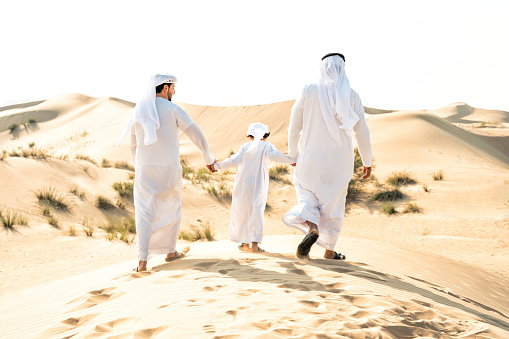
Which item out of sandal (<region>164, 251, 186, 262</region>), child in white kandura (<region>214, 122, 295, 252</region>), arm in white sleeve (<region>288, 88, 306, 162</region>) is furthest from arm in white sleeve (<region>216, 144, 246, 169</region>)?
sandal (<region>164, 251, 186, 262</region>)

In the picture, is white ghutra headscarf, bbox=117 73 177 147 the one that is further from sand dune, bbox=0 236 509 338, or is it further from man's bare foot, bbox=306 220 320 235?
man's bare foot, bbox=306 220 320 235

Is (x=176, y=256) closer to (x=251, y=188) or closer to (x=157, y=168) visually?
(x=157, y=168)

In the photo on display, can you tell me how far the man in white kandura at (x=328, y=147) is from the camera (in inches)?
194

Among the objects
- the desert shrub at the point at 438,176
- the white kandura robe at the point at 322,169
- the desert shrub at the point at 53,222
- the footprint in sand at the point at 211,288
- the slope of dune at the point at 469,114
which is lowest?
the desert shrub at the point at 53,222

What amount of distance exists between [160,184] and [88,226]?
585 cm

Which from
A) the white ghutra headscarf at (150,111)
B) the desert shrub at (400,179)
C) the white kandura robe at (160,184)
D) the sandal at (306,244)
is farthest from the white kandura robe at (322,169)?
the desert shrub at (400,179)

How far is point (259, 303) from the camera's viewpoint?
312 centimetres

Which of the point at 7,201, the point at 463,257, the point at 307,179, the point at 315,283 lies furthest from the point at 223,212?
the point at 315,283

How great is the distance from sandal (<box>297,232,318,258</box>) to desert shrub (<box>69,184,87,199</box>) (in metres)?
8.75

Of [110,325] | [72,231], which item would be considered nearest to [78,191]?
[72,231]

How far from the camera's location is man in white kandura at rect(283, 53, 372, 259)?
4.93 metres

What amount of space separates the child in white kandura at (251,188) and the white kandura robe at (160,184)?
0.82 metres

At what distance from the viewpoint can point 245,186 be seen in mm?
5875

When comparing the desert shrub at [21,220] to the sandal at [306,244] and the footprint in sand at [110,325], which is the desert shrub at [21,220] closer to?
the sandal at [306,244]
